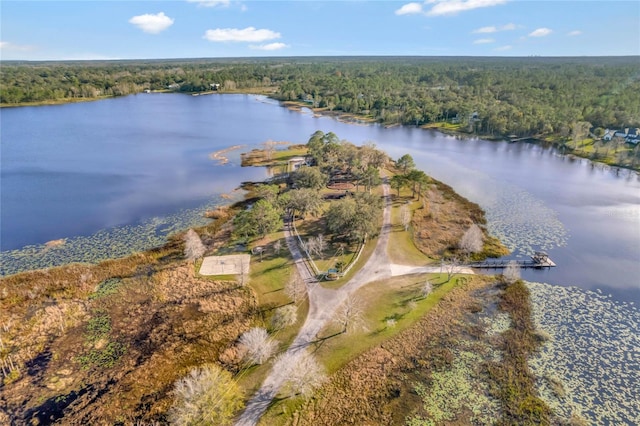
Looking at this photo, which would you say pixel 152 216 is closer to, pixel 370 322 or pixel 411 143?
pixel 370 322

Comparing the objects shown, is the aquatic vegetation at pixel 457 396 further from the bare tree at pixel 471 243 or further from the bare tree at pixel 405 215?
the bare tree at pixel 405 215

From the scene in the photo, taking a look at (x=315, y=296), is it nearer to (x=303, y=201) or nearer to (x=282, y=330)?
(x=282, y=330)

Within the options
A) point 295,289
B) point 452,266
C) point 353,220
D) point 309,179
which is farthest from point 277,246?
point 452,266

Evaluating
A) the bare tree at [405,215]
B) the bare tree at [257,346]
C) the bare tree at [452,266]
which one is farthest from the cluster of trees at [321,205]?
the bare tree at [257,346]

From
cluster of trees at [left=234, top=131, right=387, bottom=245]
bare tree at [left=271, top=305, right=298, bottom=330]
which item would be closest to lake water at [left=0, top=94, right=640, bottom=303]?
cluster of trees at [left=234, top=131, right=387, bottom=245]

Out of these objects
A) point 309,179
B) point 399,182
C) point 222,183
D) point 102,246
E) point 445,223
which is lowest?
A: point 102,246

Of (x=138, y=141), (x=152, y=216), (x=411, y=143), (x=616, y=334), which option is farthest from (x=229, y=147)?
(x=616, y=334)
